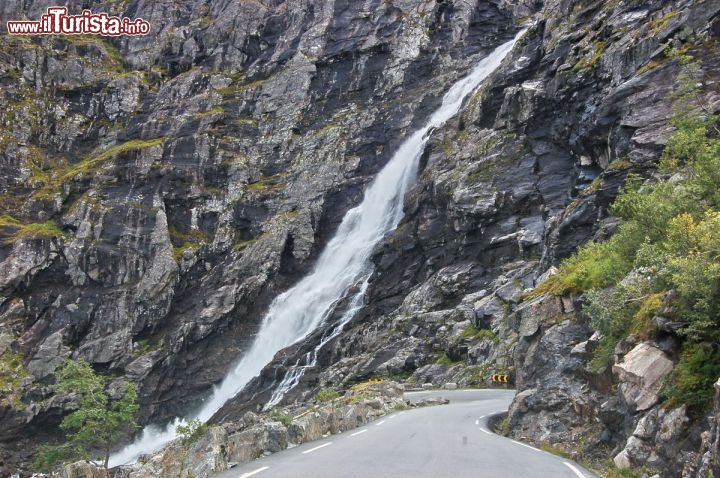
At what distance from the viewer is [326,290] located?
175 ft

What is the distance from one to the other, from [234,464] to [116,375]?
49.5 metres

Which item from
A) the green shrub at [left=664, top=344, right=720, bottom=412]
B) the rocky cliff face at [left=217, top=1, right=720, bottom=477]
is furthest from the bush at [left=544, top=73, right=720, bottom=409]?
the rocky cliff face at [left=217, top=1, right=720, bottom=477]

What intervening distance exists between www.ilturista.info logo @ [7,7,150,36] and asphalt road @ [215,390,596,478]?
9246 centimetres

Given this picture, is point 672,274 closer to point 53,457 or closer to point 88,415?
point 88,415

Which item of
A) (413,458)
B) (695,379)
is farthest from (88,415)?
(695,379)

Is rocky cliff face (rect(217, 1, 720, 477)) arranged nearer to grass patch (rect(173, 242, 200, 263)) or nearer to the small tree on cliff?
the small tree on cliff

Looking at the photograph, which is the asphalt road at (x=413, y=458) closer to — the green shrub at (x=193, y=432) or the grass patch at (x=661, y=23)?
the green shrub at (x=193, y=432)

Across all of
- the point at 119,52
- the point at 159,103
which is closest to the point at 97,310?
the point at 159,103

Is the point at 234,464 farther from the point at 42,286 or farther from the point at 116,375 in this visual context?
the point at 42,286

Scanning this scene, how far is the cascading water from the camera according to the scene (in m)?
50.7

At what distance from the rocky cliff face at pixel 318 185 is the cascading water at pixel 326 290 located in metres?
1.85

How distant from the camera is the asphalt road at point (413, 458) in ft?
32.8

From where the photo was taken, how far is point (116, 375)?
56.3 metres

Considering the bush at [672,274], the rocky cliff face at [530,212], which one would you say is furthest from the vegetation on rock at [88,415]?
the bush at [672,274]
